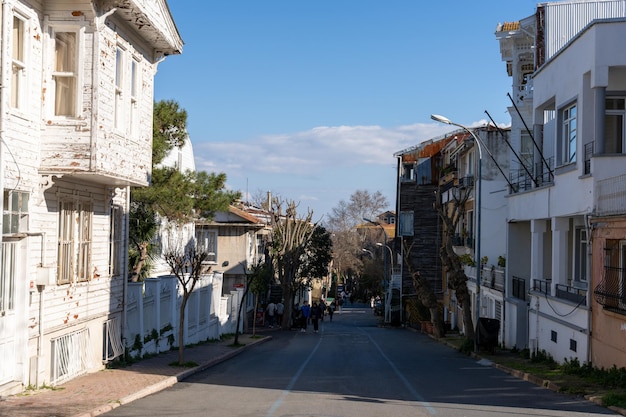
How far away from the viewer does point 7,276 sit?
1320 centimetres

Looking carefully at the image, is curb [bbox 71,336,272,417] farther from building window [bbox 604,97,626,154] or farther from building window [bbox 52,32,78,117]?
building window [bbox 604,97,626,154]

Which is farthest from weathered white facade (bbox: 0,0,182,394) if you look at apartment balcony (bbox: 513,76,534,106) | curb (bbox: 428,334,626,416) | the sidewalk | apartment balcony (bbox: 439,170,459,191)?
apartment balcony (bbox: 439,170,459,191)

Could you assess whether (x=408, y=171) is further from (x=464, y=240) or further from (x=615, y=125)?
(x=615, y=125)

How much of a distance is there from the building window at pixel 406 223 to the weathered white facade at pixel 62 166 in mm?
40307

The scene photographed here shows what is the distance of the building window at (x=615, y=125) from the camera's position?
21375 mm

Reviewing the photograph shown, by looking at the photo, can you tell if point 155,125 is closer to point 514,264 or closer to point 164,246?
point 164,246

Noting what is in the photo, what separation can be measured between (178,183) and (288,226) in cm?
2362

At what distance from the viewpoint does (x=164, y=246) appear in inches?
1479

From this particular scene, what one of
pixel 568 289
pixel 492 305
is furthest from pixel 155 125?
pixel 492 305

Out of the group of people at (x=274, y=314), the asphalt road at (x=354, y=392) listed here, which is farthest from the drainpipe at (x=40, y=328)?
the group of people at (x=274, y=314)

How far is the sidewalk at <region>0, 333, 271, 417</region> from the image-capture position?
39.3 ft

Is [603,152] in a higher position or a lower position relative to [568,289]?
higher

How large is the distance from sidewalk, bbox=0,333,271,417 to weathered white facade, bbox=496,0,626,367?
1014 centimetres

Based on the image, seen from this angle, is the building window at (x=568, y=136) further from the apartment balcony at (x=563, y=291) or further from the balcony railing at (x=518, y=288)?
the balcony railing at (x=518, y=288)
